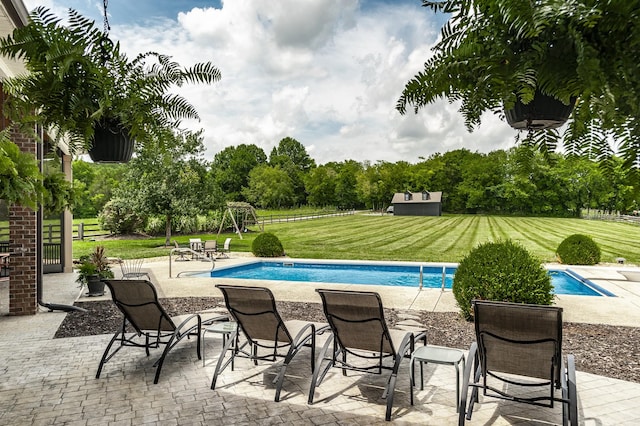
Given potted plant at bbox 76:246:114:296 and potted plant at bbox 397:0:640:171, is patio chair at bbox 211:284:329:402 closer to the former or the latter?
potted plant at bbox 397:0:640:171

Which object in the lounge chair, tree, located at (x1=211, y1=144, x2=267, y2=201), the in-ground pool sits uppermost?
tree, located at (x1=211, y1=144, x2=267, y2=201)

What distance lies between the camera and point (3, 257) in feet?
24.0

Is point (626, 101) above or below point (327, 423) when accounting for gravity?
above

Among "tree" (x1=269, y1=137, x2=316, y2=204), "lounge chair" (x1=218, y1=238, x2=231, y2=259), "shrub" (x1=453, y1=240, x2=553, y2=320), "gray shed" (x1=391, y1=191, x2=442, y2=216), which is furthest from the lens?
"tree" (x1=269, y1=137, x2=316, y2=204)

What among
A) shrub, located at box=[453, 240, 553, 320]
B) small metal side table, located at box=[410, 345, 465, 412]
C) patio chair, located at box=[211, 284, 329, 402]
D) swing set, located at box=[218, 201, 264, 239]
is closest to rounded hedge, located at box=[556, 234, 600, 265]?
shrub, located at box=[453, 240, 553, 320]

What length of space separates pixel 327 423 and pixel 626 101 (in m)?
2.69

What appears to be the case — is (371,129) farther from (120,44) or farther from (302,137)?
(120,44)

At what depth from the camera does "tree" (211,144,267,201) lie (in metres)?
35.0

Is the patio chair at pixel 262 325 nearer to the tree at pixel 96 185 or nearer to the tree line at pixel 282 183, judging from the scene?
the tree line at pixel 282 183

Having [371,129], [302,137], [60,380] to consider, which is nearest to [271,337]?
[60,380]

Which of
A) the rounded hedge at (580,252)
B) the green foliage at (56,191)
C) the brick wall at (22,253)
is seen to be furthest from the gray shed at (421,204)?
the green foliage at (56,191)

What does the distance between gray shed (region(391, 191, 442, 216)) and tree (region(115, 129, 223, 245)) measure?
19018 millimetres

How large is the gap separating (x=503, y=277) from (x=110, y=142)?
470 centimetres

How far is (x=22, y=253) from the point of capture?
19.4 ft
